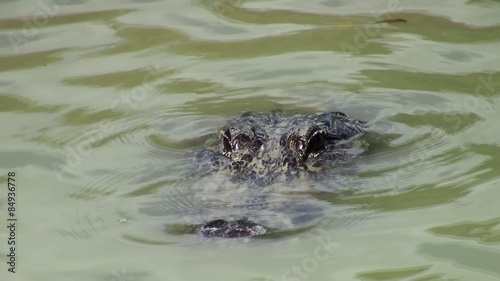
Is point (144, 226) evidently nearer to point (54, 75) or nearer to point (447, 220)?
point (447, 220)

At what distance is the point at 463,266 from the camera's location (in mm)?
5957

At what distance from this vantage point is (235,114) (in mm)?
8773

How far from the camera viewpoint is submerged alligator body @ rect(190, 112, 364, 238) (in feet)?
24.3

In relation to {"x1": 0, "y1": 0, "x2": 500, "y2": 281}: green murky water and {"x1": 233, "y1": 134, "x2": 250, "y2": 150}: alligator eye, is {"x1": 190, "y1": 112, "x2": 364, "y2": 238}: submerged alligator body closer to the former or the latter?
{"x1": 233, "y1": 134, "x2": 250, "y2": 150}: alligator eye

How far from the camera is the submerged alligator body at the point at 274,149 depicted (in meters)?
7.40

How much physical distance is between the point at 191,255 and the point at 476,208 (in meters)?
2.05

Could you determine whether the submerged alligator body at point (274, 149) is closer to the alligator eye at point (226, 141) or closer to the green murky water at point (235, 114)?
the alligator eye at point (226, 141)

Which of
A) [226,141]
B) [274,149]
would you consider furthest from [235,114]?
[274,149]

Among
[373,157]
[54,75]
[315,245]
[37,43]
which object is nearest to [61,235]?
[315,245]

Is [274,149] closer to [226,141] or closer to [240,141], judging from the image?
[240,141]

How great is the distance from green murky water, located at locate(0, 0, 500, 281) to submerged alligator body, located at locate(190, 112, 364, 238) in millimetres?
288

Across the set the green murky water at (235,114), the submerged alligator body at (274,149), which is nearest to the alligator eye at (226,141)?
the submerged alligator body at (274,149)

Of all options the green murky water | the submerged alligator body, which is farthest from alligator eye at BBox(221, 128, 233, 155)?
the green murky water

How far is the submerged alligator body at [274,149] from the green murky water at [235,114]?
0.29 m
